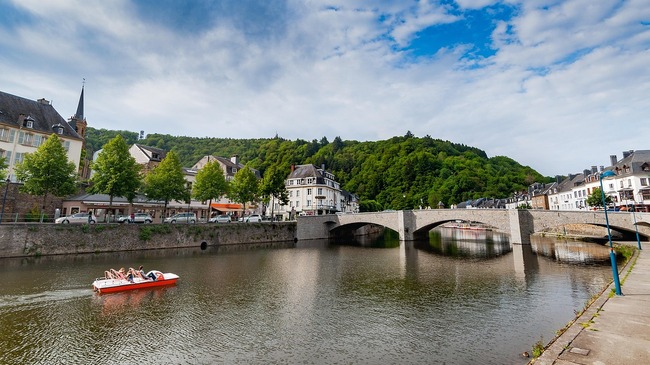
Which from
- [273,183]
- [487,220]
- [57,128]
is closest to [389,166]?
[273,183]

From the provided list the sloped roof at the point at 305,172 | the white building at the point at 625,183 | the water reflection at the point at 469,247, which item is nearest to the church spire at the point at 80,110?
the sloped roof at the point at 305,172

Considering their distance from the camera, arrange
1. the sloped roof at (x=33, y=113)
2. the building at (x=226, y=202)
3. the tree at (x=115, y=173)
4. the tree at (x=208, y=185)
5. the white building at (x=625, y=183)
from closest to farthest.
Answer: the tree at (x=115, y=173) → the sloped roof at (x=33, y=113) → the tree at (x=208, y=185) → the white building at (x=625, y=183) → the building at (x=226, y=202)

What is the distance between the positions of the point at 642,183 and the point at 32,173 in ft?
261

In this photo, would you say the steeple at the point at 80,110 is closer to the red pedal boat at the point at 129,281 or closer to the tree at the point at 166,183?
the tree at the point at 166,183

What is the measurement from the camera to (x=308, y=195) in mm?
66250

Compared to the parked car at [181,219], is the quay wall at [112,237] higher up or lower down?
lower down

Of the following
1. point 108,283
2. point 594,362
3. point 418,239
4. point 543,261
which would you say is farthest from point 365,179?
point 594,362

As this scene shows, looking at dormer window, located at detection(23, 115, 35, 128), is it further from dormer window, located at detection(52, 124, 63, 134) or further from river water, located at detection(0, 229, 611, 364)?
river water, located at detection(0, 229, 611, 364)

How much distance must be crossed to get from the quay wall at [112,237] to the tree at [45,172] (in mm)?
4601

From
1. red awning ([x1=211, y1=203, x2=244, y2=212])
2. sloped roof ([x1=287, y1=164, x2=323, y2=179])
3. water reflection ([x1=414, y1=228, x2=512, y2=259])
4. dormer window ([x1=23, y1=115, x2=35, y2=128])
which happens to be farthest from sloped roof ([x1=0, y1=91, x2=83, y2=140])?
water reflection ([x1=414, y1=228, x2=512, y2=259])

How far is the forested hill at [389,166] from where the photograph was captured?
102 meters

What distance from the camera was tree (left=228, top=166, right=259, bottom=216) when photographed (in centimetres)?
5038

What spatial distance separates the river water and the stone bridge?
1626 centimetres

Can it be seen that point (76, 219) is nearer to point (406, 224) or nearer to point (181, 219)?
point (181, 219)
